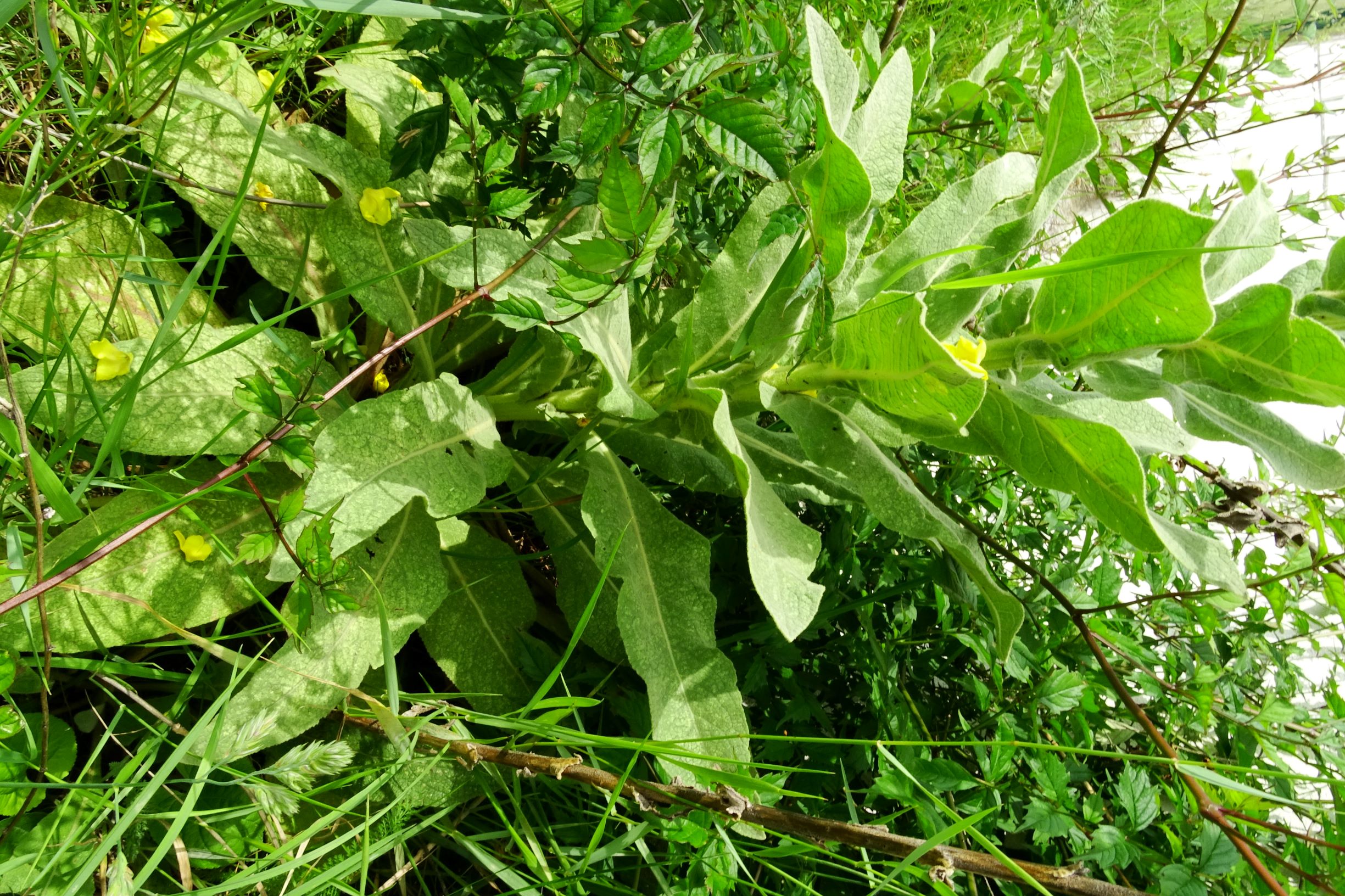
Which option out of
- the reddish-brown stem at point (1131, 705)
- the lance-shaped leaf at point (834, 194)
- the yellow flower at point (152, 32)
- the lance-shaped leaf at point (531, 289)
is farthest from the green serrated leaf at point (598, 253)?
the yellow flower at point (152, 32)

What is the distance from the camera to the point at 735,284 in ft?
3.59

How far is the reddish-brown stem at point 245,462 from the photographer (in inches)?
29.5

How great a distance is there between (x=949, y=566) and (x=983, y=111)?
33.3 inches

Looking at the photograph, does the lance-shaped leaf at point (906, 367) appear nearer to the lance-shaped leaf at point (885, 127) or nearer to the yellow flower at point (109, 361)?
the lance-shaped leaf at point (885, 127)

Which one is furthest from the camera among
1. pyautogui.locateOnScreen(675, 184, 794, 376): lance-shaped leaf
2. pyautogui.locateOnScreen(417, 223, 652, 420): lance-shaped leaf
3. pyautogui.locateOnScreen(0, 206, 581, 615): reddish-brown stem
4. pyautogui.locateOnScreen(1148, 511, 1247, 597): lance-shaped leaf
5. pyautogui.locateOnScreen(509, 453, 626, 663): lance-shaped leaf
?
pyautogui.locateOnScreen(509, 453, 626, 663): lance-shaped leaf

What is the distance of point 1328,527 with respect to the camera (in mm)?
1343

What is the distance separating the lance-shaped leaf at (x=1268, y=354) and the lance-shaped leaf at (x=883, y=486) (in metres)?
0.29

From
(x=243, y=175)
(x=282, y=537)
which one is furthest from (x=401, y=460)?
(x=243, y=175)

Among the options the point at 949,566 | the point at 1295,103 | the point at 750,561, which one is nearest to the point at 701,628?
the point at 750,561

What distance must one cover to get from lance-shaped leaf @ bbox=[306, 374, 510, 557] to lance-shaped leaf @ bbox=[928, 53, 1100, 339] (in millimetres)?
545

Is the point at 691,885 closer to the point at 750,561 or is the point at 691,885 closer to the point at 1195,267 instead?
the point at 750,561

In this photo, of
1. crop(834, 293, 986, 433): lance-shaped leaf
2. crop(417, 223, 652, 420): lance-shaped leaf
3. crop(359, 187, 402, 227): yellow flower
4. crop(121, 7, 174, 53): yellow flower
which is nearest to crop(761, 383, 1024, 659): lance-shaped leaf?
crop(834, 293, 986, 433): lance-shaped leaf

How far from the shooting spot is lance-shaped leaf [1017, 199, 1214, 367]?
0.75 m

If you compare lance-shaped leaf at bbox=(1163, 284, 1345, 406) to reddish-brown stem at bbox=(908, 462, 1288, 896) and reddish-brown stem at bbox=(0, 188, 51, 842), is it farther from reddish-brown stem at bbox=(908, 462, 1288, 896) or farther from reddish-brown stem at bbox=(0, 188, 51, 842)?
reddish-brown stem at bbox=(0, 188, 51, 842)
